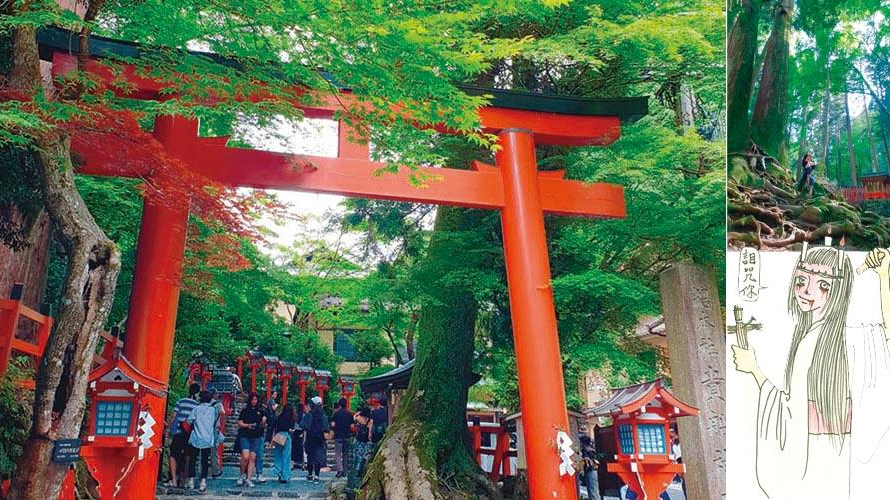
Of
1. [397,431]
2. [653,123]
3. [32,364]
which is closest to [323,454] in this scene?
[397,431]

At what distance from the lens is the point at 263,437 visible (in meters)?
4.86

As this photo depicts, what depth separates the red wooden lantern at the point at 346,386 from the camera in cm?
722

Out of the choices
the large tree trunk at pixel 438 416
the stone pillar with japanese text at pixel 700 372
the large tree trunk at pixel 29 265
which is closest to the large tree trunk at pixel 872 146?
the stone pillar with japanese text at pixel 700 372

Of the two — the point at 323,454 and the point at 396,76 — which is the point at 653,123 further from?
the point at 323,454

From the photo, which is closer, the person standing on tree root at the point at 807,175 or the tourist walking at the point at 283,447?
the person standing on tree root at the point at 807,175

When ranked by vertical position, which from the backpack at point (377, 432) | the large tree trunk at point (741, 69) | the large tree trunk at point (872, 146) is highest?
the large tree trunk at point (741, 69)

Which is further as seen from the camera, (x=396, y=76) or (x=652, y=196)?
(x=652, y=196)

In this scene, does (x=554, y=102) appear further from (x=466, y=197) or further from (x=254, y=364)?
(x=254, y=364)

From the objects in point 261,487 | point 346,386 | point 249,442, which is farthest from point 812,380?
point 346,386

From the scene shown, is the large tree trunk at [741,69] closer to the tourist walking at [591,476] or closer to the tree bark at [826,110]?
the tree bark at [826,110]

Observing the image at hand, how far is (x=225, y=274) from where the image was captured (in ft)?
13.6

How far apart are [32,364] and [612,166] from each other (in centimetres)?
391

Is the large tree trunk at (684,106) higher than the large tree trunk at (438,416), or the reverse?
the large tree trunk at (684,106)

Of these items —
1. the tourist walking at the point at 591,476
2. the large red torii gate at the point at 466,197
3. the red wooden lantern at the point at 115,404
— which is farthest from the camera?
the tourist walking at the point at 591,476
